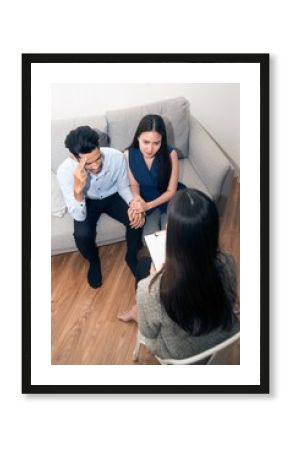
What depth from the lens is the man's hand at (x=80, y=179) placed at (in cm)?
195

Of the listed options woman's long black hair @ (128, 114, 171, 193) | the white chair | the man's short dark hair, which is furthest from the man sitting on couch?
the white chair

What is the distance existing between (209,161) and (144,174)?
0.27 meters

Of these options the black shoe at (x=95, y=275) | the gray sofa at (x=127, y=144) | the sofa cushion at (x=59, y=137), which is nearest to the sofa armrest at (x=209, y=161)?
the gray sofa at (x=127, y=144)

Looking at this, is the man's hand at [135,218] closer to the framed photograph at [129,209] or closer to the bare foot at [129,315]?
the framed photograph at [129,209]

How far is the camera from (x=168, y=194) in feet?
6.37

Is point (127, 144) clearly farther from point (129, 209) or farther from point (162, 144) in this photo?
point (129, 209)

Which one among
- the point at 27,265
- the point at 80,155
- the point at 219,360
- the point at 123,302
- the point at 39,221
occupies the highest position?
the point at 80,155

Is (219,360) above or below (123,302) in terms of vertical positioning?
below

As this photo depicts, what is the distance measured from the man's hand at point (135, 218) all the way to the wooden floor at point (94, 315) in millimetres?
135
